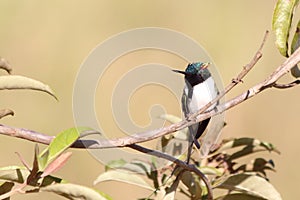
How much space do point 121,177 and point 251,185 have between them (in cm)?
23

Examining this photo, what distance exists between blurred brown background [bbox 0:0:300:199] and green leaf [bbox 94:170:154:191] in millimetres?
1753

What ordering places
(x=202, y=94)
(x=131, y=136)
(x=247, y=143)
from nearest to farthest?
(x=131, y=136) → (x=247, y=143) → (x=202, y=94)

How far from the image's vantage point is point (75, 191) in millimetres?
639

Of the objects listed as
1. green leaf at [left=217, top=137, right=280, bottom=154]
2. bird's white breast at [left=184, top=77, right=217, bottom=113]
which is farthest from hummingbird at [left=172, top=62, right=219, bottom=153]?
green leaf at [left=217, top=137, right=280, bottom=154]

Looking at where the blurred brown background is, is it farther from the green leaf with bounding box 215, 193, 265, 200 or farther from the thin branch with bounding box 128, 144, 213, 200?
the thin branch with bounding box 128, 144, 213, 200

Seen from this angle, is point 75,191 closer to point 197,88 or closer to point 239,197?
point 239,197

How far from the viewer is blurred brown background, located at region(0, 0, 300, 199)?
296 centimetres

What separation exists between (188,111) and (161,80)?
0.15 metres

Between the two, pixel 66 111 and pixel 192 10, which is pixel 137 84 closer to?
pixel 66 111

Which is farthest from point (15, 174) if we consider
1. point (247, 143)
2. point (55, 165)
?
point (247, 143)

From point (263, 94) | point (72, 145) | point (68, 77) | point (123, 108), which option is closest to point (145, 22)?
point (68, 77)

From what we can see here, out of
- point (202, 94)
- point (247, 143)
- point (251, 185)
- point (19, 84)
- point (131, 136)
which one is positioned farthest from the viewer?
point (202, 94)

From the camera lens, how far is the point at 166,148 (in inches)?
41.4

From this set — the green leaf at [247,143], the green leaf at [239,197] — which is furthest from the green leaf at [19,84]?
the green leaf at [247,143]
